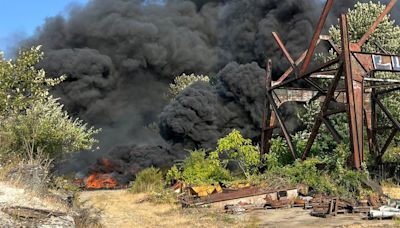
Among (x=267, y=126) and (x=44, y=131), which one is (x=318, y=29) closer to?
(x=267, y=126)

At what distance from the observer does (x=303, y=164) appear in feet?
56.0

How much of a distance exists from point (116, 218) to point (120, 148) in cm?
2276

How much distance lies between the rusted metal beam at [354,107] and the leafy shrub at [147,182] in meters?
10.0

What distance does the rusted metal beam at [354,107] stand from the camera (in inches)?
579

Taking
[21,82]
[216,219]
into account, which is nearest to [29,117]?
[21,82]

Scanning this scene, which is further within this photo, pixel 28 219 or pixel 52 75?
pixel 52 75

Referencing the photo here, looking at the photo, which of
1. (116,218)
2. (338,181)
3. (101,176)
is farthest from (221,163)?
(101,176)

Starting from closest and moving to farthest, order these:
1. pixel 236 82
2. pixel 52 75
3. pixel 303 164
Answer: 1. pixel 303 164
2. pixel 236 82
3. pixel 52 75

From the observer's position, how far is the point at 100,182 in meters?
28.9

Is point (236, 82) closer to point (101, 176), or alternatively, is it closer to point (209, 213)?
point (101, 176)

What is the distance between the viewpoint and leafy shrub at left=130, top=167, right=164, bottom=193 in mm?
21797

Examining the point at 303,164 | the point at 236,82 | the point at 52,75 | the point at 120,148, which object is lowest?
the point at 303,164

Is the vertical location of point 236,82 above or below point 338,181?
above

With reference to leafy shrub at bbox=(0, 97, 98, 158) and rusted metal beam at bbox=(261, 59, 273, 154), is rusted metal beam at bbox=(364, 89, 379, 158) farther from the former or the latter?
leafy shrub at bbox=(0, 97, 98, 158)
